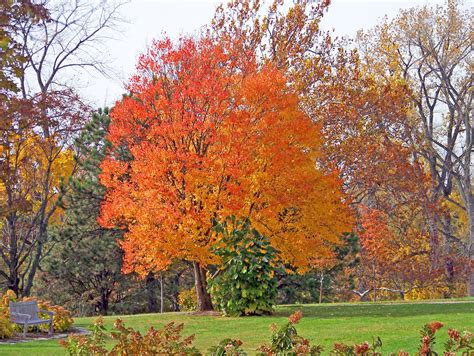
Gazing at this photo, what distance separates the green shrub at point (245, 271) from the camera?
16.2m

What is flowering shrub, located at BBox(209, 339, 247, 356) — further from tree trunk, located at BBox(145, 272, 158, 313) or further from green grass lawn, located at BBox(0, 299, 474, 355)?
tree trunk, located at BBox(145, 272, 158, 313)

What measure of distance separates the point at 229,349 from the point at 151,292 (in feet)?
75.0

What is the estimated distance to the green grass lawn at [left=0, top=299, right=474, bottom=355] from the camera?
10914 mm

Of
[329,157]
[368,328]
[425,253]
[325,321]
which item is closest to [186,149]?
[325,321]

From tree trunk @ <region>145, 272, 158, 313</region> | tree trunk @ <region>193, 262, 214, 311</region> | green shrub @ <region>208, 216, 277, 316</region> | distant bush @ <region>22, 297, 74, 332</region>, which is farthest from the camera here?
tree trunk @ <region>145, 272, 158, 313</region>

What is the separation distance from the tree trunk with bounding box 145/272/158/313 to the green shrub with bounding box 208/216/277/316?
11.7m

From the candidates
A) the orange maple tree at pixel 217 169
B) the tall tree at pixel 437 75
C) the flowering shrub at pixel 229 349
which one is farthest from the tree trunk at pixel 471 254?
the flowering shrub at pixel 229 349

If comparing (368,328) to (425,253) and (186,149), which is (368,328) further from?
(425,253)

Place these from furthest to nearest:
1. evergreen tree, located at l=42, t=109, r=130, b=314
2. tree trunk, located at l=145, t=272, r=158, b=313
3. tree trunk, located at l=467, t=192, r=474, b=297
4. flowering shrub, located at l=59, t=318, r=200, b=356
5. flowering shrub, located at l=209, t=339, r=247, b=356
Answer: tree trunk, located at l=467, t=192, r=474, b=297 → tree trunk, located at l=145, t=272, r=158, b=313 → evergreen tree, located at l=42, t=109, r=130, b=314 → flowering shrub, located at l=59, t=318, r=200, b=356 → flowering shrub, located at l=209, t=339, r=247, b=356

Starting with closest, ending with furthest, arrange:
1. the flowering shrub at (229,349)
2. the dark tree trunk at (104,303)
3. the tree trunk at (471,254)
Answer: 1. the flowering shrub at (229,349)
2. the dark tree trunk at (104,303)
3. the tree trunk at (471,254)

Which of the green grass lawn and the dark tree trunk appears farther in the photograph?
the dark tree trunk

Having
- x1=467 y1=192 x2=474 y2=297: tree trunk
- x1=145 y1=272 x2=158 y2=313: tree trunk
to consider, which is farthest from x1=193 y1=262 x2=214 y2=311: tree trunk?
x1=467 y1=192 x2=474 y2=297: tree trunk

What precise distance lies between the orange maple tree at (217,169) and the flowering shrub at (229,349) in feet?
33.6

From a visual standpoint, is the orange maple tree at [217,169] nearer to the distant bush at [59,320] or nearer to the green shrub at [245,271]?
the green shrub at [245,271]
